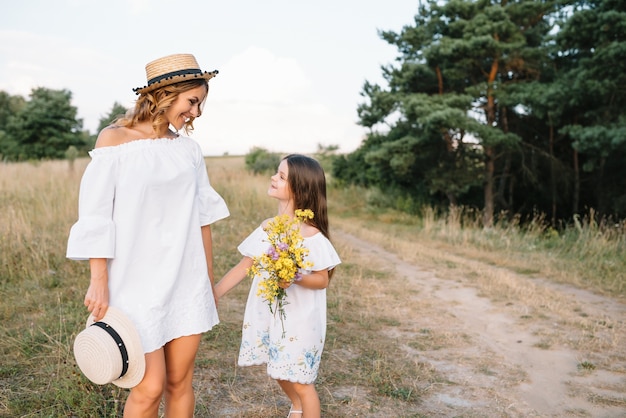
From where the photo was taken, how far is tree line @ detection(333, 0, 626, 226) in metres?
12.4

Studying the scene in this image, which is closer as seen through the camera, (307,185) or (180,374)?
(180,374)

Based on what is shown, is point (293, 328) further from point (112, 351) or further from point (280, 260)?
point (112, 351)

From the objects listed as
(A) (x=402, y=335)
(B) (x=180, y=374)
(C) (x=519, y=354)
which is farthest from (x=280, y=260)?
(C) (x=519, y=354)

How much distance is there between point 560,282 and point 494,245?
10.0 ft

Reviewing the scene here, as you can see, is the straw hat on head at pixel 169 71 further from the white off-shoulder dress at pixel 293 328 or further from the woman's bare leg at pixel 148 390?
the woman's bare leg at pixel 148 390

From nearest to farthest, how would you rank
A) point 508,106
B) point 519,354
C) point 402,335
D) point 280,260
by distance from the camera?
point 280,260, point 519,354, point 402,335, point 508,106

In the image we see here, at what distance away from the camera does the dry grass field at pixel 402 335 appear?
11.4 ft

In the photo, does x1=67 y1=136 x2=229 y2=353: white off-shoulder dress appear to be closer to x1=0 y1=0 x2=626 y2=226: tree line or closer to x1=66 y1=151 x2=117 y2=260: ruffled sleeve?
x1=66 y1=151 x2=117 y2=260: ruffled sleeve

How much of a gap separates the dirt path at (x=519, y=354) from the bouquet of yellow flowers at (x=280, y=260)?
1.71 meters

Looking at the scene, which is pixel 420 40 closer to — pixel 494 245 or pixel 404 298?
pixel 494 245

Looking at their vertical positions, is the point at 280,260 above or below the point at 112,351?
above

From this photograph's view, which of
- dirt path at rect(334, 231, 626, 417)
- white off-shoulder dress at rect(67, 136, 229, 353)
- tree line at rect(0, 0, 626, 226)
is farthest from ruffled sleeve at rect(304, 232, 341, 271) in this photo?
tree line at rect(0, 0, 626, 226)

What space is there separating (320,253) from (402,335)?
2.76 meters

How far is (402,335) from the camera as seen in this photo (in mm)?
5098
